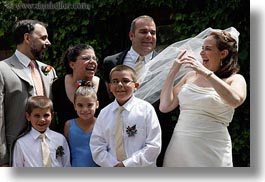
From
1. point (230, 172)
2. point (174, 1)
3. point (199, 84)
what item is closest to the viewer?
point (199, 84)

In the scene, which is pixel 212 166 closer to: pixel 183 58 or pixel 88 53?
pixel 183 58

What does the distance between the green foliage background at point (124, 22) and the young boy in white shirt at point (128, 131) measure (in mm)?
273

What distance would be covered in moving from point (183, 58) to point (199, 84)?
163mm

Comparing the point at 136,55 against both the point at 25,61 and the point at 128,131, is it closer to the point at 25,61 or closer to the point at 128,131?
the point at 128,131

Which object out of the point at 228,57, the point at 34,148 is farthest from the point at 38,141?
the point at 228,57

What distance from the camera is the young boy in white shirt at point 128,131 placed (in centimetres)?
254

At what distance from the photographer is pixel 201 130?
2.49 meters

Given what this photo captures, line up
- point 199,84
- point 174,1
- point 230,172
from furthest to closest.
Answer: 1. point 174,1
2. point 230,172
3. point 199,84

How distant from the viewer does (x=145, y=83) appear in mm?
2754

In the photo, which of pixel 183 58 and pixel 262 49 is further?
pixel 262 49

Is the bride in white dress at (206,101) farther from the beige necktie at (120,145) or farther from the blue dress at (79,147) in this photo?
the blue dress at (79,147)

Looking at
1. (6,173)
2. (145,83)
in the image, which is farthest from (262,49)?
(6,173)

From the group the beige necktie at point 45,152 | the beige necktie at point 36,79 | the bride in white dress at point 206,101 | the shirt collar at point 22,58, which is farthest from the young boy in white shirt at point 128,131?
the shirt collar at point 22,58

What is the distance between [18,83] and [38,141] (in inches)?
12.9
